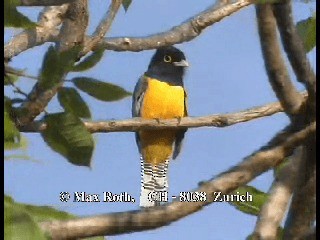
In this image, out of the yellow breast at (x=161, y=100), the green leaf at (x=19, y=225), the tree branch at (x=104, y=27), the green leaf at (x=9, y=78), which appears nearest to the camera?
the green leaf at (x=19, y=225)

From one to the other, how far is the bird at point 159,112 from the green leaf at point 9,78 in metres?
0.18

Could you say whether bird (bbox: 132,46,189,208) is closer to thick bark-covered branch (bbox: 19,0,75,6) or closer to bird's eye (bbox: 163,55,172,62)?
bird's eye (bbox: 163,55,172,62)

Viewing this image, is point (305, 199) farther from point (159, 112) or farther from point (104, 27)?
point (159, 112)

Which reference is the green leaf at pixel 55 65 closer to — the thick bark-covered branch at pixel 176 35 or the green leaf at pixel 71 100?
the green leaf at pixel 71 100

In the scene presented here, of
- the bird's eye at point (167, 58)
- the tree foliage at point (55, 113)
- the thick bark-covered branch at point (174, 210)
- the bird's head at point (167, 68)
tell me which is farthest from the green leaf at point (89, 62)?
the bird's eye at point (167, 58)

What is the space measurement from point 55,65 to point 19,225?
0.12m

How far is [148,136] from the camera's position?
0.86 metres

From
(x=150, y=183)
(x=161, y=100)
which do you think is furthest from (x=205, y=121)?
(x=161, y=100)

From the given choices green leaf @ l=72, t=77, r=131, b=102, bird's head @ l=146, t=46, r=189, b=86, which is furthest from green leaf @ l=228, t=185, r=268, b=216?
bird's head @ l=146, t=46, r=189, b=86

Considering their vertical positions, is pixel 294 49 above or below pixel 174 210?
above

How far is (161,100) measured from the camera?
126 cm

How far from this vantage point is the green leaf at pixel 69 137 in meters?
0.43

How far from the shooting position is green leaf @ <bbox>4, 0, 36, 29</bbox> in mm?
410

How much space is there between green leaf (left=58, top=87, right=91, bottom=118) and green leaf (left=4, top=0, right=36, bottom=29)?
0.07m
